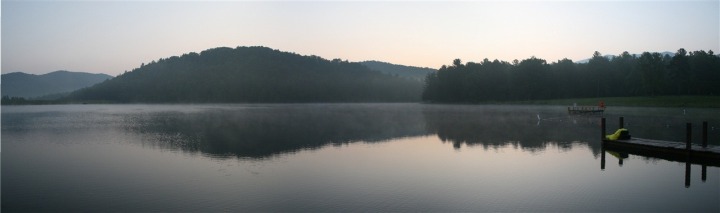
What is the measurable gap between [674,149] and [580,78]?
105844mm

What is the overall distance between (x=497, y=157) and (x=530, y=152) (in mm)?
2736

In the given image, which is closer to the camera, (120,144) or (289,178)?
(289,178)

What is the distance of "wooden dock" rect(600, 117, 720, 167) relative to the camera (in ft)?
64.9

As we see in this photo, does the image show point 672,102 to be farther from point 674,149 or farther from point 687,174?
point 687,174

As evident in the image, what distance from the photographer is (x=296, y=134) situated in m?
33.7

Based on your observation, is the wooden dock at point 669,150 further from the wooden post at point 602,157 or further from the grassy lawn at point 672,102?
the grassy lawn at point 672,102

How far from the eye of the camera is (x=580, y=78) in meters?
118

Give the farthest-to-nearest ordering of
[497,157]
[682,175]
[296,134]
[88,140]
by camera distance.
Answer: [296,134]
[88,140]
[497,157]
[682,175]

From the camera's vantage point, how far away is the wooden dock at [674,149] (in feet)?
64.9

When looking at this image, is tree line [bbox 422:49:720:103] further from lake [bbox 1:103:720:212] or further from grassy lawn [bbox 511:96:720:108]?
lake [bbox 1:103:720:212]

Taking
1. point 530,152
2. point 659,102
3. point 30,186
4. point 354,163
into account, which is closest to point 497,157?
point 530,152

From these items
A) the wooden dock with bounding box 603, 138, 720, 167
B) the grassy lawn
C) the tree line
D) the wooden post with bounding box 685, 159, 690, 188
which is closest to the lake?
the wooden post with bounding box 685, 159, 690, 188

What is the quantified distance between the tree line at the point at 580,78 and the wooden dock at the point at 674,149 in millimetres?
77791

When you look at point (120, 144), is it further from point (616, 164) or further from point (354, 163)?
point (616, 164)
